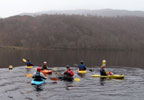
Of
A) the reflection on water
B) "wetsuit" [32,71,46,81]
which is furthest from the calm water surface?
the reflection on water

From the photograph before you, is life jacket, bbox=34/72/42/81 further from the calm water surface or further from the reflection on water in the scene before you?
the reflection on water

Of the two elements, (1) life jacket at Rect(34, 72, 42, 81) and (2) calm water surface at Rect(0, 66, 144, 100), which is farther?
(1) life jacket at Rect(34, 72, 42, 81)

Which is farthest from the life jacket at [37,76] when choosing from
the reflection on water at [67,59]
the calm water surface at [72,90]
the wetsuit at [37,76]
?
the reflection on water at [67,59]

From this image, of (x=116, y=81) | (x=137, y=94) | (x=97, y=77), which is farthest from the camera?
(x=97, y=77)

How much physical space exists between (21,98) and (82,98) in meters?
5.77

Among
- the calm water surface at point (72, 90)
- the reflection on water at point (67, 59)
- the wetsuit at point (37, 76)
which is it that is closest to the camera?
the calm water surface at point (72, 90)

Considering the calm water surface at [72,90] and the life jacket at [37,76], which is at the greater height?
the life jacket at [37,76]

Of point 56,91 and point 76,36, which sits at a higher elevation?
point 76,36

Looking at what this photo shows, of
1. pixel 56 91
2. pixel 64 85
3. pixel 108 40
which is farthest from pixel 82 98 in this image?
pixel 108 40

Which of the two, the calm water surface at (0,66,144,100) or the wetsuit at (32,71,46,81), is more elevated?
the wetsuit at (32,71,46,81)

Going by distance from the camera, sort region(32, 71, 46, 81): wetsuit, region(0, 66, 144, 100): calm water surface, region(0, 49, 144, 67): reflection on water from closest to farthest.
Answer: region(0, 66, 144, 100): calm water surface < region(32, 71, 46, 81): wetsuit < region(0, 49, 144, 67): reflection on water

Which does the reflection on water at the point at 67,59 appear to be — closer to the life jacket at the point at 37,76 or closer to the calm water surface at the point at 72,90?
the calm water surface at the point at 72,90

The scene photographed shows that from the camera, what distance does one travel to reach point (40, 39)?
180 metres

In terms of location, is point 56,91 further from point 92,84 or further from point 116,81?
point 116,81
